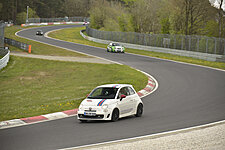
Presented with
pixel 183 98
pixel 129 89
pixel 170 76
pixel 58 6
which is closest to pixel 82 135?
pixel 129 89

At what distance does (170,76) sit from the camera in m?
29.7

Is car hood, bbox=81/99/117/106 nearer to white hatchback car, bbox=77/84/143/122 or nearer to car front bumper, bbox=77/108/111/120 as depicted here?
white hatchback car, bbox=77/84/143/122

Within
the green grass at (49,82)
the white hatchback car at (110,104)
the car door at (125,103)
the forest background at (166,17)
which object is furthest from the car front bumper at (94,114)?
the forest background at (166,17)

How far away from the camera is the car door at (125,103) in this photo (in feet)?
49.0

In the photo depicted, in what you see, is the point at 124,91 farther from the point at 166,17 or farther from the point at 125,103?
the point at 166,17

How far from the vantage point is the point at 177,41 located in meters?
49.1

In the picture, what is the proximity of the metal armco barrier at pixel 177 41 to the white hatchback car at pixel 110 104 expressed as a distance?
26.9 m

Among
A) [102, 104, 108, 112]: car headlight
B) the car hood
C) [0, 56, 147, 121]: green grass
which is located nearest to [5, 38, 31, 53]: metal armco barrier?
[0, 56, 147, 121]: green grass

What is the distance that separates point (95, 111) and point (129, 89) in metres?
2.47

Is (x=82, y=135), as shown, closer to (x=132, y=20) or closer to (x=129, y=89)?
(x=129, y=89)

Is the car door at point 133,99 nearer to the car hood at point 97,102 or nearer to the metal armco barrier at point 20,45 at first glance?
the car hood at point 97,102

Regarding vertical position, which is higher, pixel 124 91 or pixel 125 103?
pixel 124 91

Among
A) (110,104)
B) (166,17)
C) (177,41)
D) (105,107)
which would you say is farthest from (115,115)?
(166,17)

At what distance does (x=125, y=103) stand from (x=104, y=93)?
955 mm
